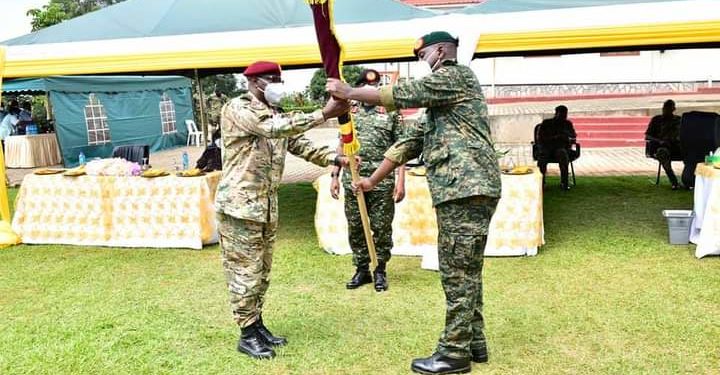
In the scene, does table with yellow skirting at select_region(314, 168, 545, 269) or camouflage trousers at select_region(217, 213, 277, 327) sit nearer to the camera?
camouflage trousers at select_region(217, 213, 277, 327)

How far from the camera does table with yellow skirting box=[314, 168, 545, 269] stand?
236 inches

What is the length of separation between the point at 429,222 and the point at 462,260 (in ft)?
9.19

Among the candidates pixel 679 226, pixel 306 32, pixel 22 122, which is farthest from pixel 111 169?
pixel 22 122

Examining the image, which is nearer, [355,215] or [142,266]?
[355,215]

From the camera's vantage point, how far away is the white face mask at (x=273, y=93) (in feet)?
11.6

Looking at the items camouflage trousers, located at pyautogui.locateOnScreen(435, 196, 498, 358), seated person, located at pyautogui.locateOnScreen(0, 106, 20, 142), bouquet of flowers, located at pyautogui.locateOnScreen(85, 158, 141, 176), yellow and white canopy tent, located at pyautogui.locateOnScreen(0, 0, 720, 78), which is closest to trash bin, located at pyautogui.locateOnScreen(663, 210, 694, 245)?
yellow and white canopy tent, located at pyautogui.locateOnScreen(0, 0, 720, 78)

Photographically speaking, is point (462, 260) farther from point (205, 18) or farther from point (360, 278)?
point (205, 18)

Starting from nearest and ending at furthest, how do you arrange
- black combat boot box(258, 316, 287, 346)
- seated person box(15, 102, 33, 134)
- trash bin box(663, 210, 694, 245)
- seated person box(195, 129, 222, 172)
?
black combat boot box(258, 316, 287, 346), trash bin box(663, 210, 694, 245), seated person box(195, 129, 222, 172), seated person box(15, 102, 33, 134)

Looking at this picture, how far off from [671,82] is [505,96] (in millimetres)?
5699

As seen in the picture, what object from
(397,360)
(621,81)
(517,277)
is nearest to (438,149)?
(397,360)

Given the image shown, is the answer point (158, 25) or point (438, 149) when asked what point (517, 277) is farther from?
point (158, 25)

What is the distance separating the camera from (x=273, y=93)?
11.6 feet

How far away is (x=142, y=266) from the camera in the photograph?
609 centimetres

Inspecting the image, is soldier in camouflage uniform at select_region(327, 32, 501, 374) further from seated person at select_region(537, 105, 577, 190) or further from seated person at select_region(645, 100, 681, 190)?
seated person at select_region(645, 100, 681, 190)
